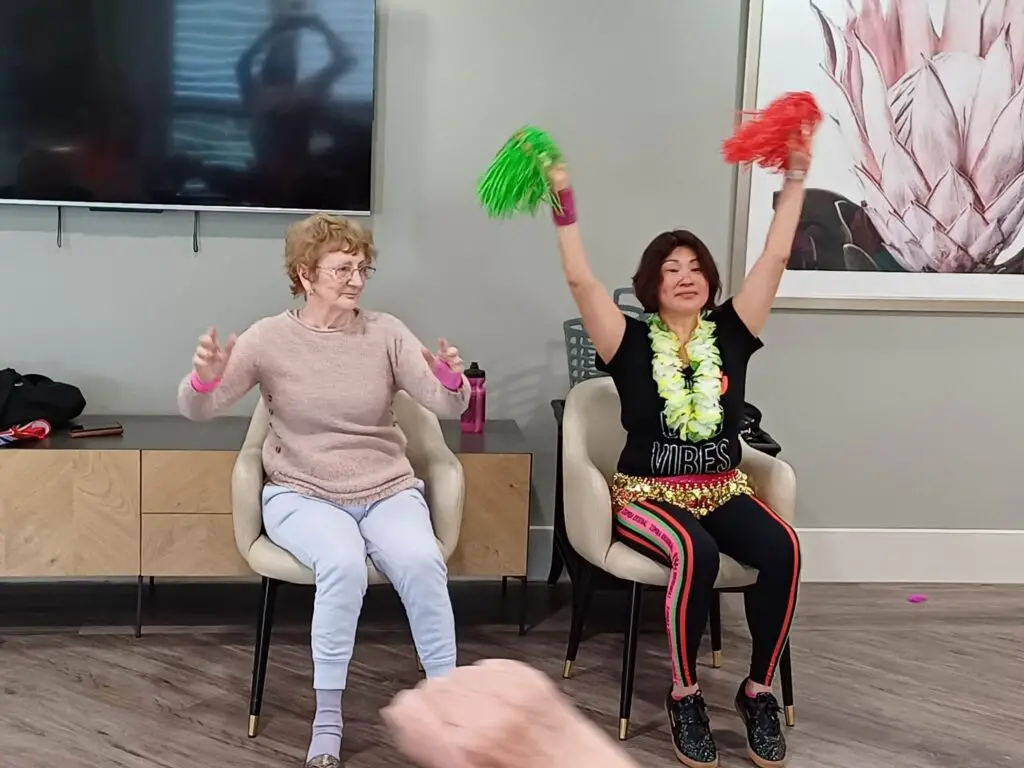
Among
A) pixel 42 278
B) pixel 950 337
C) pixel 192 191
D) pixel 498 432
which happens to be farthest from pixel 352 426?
pixel 950 337

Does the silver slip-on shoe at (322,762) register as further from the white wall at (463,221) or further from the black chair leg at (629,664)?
the white wall at (463,221)

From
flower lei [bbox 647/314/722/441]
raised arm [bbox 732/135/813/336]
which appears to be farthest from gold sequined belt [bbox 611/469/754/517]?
raised arm [bbox 732/135/813/336]

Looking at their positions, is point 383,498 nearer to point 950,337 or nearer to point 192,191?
point 192,191

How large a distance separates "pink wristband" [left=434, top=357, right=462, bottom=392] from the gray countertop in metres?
0.36

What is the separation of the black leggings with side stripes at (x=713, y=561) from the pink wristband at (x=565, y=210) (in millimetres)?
647

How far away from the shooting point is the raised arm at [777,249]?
263cm

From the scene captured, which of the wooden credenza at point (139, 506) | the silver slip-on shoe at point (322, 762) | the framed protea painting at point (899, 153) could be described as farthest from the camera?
the framed protea painting at point (899, 153)

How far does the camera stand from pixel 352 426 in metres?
2.56

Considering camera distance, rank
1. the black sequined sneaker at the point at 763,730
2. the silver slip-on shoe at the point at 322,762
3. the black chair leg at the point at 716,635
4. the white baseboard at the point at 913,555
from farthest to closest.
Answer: the white baseboard at the point at 913,555 → the black chair leg at the point at 716,635 → the black sequined sneaker at the point at 763,730 → the silver slip-on shoe at the point at 322,762

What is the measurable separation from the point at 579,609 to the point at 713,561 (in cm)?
49

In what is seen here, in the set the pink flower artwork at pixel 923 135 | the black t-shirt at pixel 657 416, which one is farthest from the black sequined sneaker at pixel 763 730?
the pink flower artwork at pixel 923 135

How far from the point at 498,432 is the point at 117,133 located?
1.28 meters

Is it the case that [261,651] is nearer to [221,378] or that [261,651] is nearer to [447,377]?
[221,378]

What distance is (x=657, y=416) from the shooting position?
258cm
